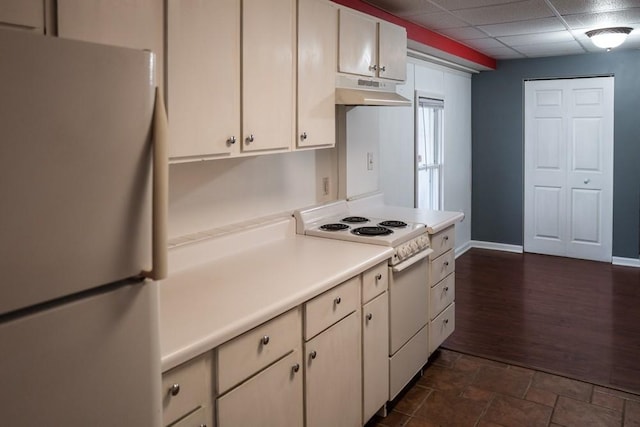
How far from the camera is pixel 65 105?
955mm

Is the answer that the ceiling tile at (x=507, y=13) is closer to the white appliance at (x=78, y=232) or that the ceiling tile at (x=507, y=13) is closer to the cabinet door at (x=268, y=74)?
the cabinet door at (x=268, y=74)

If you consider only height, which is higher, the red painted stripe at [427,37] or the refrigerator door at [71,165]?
the red painted stripe at [427,37]

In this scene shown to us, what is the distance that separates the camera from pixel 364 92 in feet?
10.2

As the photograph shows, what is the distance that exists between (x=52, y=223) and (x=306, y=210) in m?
2.28

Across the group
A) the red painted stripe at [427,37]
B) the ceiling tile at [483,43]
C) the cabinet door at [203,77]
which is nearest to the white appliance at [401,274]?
the cabinet door at [203,77]

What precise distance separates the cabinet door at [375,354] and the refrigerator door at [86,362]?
1.52 m

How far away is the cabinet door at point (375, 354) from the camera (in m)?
2.62

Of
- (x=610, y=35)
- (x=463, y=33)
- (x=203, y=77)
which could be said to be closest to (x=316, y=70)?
(x=203, y=77)

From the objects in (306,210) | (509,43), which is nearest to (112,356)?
(306,210)

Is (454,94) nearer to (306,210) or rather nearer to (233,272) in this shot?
(306,210)

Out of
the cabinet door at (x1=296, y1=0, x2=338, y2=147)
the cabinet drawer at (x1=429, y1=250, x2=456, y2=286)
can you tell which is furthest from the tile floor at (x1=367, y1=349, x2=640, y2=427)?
the cabinet door at (x1=296, y1=0, x2=338, y2=147)

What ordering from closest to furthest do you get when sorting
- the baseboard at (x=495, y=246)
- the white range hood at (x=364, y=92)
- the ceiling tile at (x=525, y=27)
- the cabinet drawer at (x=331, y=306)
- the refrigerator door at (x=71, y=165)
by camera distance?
1. the refrigerator door at (x=71, y=165)
2. the cabinet drawer at (x=331, y=306)
3. the white range hood at (x=364, y=92)
4. the ceiling tile at (x=525, y=27)
5. the baseboard at (x=495, y=246)

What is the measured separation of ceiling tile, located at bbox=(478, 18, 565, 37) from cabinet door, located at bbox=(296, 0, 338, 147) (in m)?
2.00

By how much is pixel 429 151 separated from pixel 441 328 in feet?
8.39
